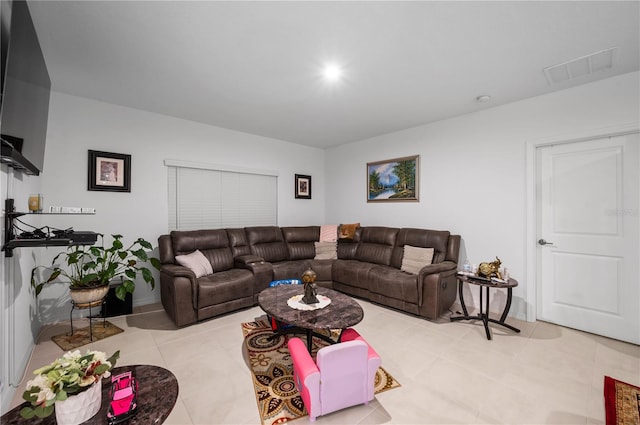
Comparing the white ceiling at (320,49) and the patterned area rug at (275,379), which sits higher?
the white ceiling at (320,49)

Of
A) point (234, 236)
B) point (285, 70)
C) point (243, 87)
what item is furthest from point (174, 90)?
point (234, 236)

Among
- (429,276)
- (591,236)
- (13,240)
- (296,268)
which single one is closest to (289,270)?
(296,268)

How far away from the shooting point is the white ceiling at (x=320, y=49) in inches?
72.2

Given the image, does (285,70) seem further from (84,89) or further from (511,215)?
(511,215)

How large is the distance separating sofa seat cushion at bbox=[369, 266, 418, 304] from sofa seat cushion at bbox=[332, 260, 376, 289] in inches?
4.5

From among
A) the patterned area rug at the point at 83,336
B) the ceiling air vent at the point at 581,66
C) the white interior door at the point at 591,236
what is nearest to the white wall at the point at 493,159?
the white interior door at the point at 591,236

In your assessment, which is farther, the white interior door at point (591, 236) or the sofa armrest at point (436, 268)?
the sofa armrest at point (436, 268)

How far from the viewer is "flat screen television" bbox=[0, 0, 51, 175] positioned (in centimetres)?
145

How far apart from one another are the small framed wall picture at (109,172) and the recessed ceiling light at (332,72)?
282 centimetres

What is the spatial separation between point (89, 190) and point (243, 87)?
7.58 ft

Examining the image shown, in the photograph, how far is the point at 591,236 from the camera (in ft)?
9.54

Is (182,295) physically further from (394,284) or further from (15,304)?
(394,284)

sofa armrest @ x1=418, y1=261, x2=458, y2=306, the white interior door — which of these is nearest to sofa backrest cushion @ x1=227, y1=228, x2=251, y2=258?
sofa armrest @ x1=418, y1=261, x2=458, y2=306

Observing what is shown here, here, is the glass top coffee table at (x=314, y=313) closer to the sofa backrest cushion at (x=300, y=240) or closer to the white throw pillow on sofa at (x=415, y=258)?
the white throw pillow on sofa at (x=415, y=258)
